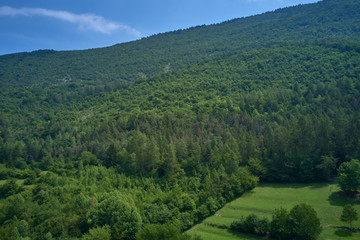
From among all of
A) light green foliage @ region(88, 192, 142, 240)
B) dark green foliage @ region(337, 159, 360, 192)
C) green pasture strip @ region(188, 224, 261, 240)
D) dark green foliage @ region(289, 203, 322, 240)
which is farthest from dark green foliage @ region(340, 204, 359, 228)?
light green foliage @ region(88, 192, 142, 240)

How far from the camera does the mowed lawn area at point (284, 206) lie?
4253 centimetres

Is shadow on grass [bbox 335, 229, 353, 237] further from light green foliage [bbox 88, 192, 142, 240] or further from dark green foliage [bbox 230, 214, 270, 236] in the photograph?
light green foliage [bbox 88, 192, 142, 240]

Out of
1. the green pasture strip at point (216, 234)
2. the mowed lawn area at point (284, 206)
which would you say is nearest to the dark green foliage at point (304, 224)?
the mowed lawn area at point (284, 206)

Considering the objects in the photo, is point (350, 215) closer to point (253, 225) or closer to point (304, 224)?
point (304, 224)

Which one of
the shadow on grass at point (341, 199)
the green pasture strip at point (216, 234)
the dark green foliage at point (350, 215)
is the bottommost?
the green pasture strip at point (216, 234)

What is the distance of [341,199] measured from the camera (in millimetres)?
49500

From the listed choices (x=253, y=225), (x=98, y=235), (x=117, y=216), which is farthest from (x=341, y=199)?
(x=98, y=235)

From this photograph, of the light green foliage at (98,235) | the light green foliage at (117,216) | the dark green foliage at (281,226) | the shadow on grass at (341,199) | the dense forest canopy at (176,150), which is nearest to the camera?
the dark green foliage at (281,226)

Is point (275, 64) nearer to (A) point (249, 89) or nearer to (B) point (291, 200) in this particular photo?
(A) point (249, 89)

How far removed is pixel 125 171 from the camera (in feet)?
242

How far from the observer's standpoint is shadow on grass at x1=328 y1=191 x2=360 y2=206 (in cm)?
4800

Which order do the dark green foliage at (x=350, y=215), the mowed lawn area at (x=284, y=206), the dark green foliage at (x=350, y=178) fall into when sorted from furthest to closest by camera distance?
the dark green foliage at (x=350, y=178) < the mowed lawn area at (x=284, y=206) < the dark green foliage at (x=350, y=215)

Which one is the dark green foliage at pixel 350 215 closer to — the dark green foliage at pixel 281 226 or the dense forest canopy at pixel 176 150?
the dark green foliage at pixel 281 226

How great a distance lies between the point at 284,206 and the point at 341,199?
10.9m
